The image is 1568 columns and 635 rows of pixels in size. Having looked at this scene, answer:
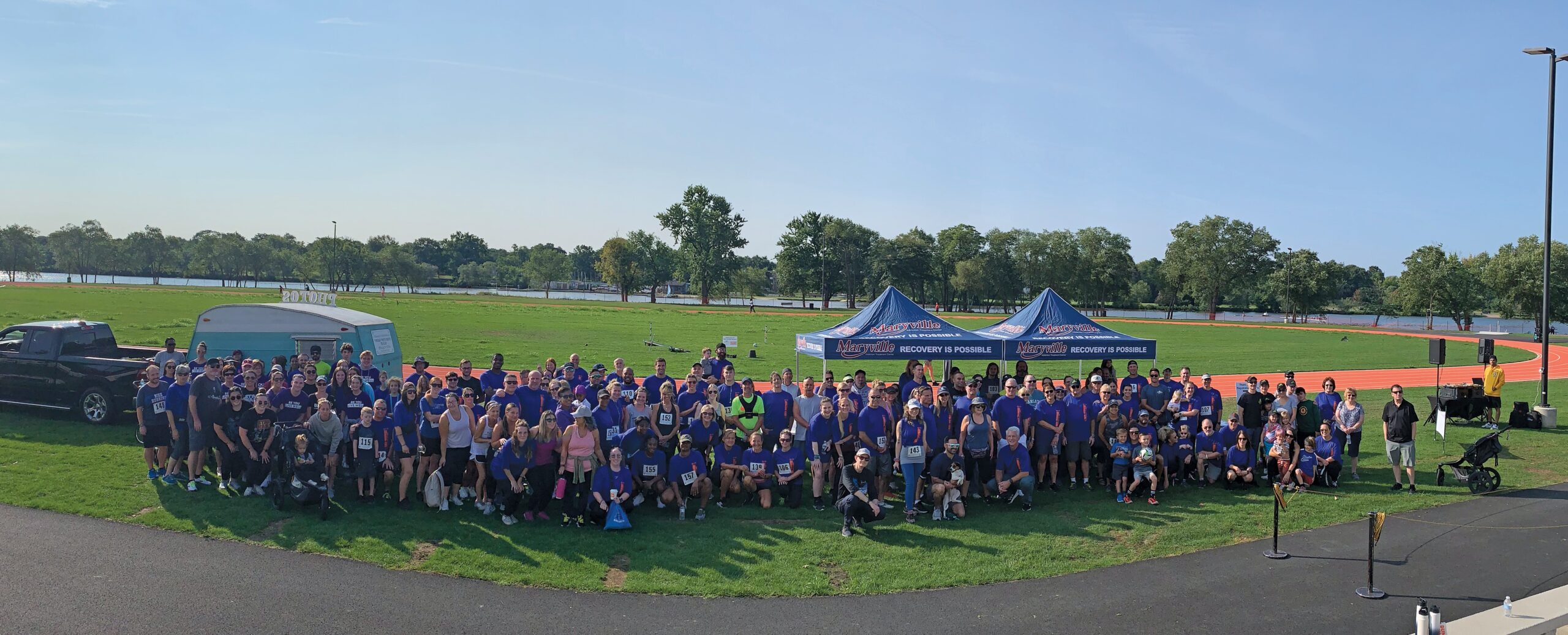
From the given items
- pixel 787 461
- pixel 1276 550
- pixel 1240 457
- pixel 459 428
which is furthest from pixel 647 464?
pixel 1240 457

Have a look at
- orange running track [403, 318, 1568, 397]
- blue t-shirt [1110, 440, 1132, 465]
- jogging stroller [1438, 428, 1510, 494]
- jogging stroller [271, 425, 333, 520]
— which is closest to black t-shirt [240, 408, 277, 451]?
jogging stroller [271, 425, 333, 520]

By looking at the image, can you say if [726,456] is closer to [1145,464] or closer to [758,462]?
[758,462]

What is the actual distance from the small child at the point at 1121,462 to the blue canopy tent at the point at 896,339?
4.16 m

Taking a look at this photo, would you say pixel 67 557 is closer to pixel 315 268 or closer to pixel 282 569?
pixel 282 569

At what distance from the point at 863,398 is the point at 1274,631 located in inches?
241

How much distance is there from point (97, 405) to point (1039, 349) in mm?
17310

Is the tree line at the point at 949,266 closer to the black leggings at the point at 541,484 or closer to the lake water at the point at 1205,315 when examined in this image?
the lake water at the point at 1205,315

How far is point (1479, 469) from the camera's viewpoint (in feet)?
38.4

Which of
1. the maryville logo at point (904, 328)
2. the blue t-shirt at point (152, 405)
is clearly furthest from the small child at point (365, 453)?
the maryville logo at point (904, 328)

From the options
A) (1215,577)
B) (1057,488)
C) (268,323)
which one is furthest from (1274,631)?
(268,323)

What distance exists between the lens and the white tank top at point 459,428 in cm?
988

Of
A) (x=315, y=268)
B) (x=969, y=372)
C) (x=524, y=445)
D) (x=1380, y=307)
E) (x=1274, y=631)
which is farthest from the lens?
(x=315, y=268)

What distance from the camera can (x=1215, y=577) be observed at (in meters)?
7.98

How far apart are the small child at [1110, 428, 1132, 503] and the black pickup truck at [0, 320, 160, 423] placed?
16155 millimetres
